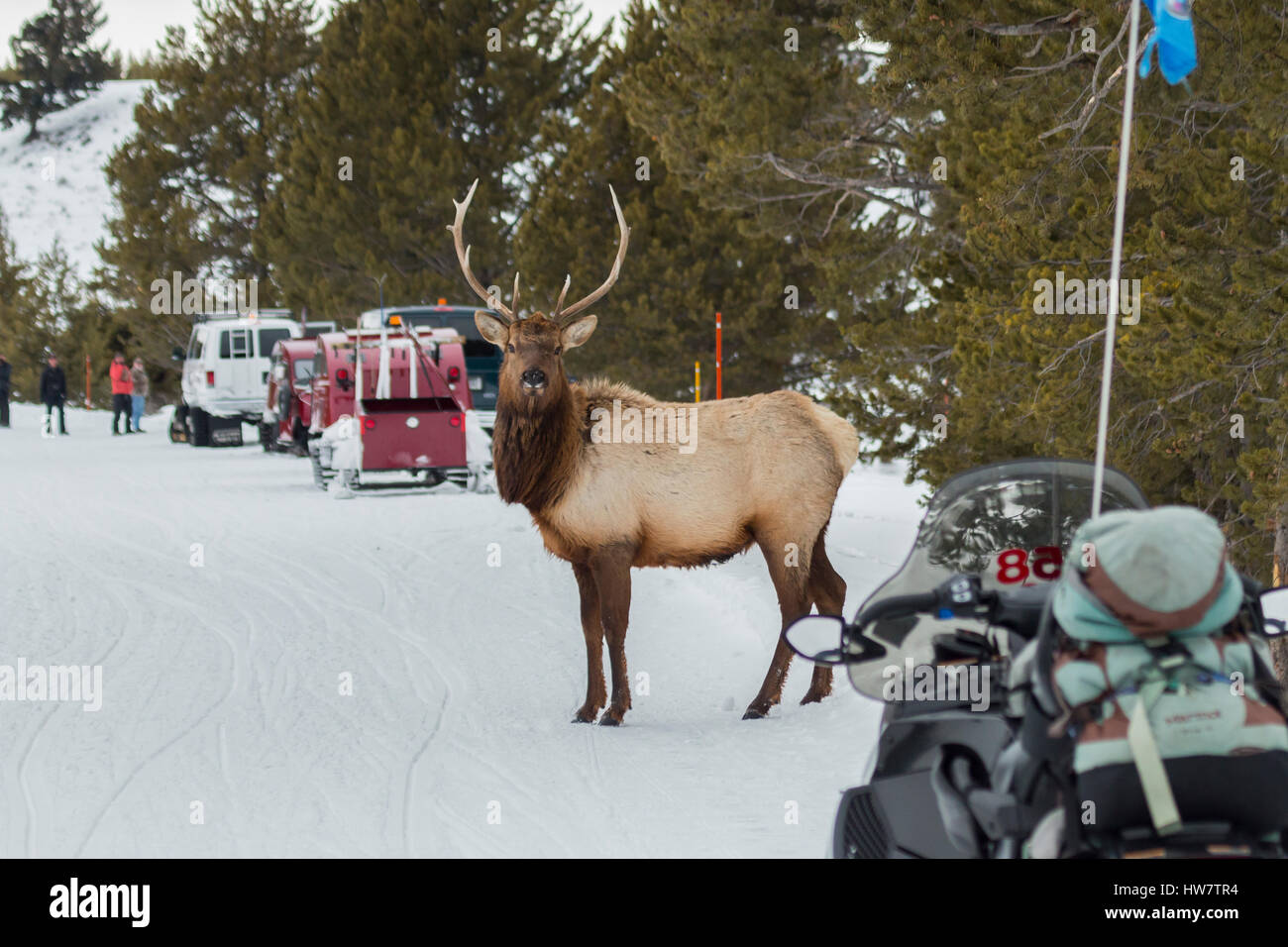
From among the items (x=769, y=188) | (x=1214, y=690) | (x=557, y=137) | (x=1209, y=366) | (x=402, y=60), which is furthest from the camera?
(x=402, y=60)

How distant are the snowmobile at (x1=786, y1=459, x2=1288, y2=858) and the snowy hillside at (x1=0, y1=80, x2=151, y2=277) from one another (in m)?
100

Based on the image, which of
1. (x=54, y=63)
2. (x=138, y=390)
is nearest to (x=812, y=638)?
(x=138, y=390)

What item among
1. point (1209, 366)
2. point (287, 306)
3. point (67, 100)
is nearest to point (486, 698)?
point (1209, 366)

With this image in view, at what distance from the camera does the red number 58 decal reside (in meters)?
4.17

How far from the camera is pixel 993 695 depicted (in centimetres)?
365

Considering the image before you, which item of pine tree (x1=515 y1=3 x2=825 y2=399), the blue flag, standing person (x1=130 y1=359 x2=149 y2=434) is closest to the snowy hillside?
standing person (x1=130 y1=359 x2=149 y2=434)

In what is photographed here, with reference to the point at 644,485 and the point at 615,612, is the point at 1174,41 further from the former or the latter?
the point at 615,612

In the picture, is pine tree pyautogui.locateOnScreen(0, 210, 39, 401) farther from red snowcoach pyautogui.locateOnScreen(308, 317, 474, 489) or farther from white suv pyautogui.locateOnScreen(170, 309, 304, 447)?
red snowcoach pyautogui.locateOnScreen(308, 317, 474, 489)

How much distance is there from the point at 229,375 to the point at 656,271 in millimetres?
9265

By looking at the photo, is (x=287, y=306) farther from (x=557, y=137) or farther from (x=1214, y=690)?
(x=1214, y=690)

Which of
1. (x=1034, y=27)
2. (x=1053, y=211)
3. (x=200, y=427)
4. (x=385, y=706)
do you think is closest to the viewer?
(x=385, y=706)

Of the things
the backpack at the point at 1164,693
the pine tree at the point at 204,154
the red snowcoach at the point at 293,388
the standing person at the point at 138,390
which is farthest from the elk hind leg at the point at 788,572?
the pine tree at the point at 204,154

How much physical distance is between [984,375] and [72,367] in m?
43.5

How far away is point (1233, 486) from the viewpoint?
1197 centimetres
